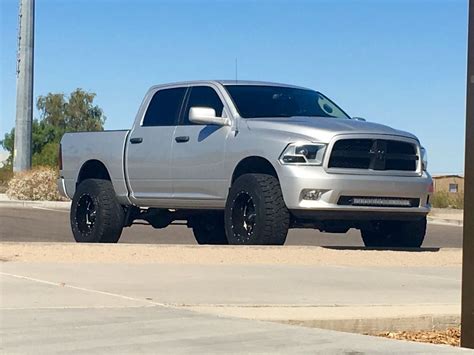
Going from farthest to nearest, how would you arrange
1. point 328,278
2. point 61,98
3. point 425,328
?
1. point 61,98
2. point 328,278
3. point 425,328

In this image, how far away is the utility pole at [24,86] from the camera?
38.3 metres

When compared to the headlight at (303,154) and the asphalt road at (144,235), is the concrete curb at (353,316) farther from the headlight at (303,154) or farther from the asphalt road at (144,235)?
the asphalt road at (144,235)

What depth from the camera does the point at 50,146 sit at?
2739 inches

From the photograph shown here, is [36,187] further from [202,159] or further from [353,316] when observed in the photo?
[353,316]

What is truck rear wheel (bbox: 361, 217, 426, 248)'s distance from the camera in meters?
13.2

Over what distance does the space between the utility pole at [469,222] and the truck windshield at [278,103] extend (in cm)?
653

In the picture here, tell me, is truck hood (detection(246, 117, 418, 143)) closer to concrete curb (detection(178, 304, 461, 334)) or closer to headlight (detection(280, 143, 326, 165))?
headlight (detection(280, 143, 326, 165))

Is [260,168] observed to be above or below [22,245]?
above

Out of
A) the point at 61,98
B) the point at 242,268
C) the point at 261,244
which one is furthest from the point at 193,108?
the point at 61,98

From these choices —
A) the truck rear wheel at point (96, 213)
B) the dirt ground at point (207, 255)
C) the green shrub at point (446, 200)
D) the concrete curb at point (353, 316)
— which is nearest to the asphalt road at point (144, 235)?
the truck rear wheel at point (96, 213)

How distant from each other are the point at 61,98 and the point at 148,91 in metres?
73.6

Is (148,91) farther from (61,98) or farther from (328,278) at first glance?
(61,98)

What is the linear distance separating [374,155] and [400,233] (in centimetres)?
165

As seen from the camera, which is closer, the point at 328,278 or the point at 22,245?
the point at 328,278
